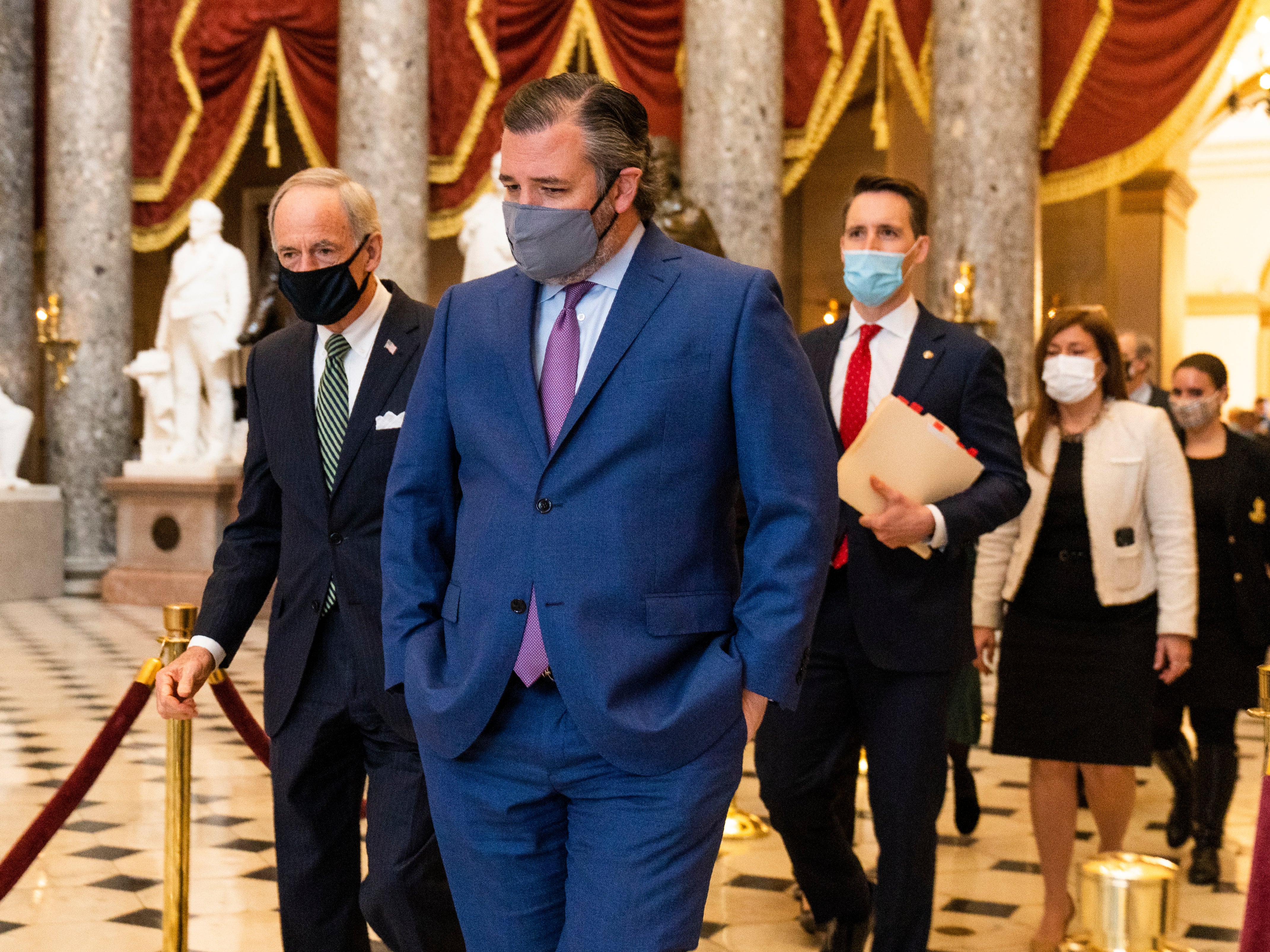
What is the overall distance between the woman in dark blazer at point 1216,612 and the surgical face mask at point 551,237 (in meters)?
3.68

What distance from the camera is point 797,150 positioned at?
490 inches

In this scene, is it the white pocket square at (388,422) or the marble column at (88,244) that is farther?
the marble column at (88,244)

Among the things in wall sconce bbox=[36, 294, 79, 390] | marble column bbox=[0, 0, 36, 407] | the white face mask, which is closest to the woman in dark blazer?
the white face mask

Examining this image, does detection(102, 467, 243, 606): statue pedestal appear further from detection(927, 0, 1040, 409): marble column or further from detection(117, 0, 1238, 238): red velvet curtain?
detection(927, 0, 1040, 409): marble column

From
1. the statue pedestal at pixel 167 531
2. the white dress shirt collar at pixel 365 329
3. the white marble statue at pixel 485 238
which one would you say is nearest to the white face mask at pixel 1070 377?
the white dress shirt collar at pixel 365 329

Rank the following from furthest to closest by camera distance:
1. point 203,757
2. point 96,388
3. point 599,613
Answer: point 96,388, point 203,757, point 599,613

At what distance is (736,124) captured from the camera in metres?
11.6

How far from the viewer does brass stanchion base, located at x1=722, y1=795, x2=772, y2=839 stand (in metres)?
5.50

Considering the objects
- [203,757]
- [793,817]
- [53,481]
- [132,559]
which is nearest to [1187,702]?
[793,817]

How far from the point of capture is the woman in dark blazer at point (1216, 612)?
5.22 meters

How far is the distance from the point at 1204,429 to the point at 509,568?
4.03 meters

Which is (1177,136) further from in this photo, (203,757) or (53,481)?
(53,481)

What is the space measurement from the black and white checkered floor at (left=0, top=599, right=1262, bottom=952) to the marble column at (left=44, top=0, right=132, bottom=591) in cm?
601

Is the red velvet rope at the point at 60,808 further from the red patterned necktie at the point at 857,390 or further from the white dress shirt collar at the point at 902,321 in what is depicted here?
the white dress shirt collar at the point at 902,321
